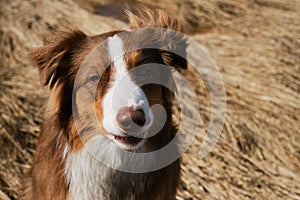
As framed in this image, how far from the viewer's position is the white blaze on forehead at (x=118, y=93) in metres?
3.82

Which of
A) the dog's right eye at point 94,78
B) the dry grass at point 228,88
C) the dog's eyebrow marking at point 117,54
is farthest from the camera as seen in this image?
the dry grass at point 228,88

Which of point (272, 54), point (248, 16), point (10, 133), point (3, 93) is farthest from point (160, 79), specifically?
point (248, 16)

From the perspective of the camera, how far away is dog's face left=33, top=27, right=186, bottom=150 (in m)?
3.88

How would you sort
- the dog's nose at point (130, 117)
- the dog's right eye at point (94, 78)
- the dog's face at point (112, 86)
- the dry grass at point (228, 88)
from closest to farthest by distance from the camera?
the dog's nose at point (130, 117) → the dog's face at point (112, 86) → the dog's right eye at point (94, 78) → the dry grass at point (228, 88)

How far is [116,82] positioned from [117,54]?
0.19 metres

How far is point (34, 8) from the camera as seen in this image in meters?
8.85

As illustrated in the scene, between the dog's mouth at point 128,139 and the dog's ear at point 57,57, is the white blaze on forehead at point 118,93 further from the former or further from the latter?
the dog's ear at point 57,57

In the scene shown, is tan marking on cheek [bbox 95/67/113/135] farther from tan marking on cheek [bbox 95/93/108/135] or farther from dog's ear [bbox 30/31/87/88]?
dog's ear [bbox 30/31/87/88]

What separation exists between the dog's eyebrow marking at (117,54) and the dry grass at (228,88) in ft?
6.41

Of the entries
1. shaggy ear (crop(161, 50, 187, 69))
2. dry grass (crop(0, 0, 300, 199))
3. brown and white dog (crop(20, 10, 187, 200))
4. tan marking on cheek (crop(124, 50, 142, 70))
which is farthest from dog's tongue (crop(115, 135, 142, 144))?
dry grass (crop(0, 0, 300, 199))

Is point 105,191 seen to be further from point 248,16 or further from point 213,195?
point 248,16

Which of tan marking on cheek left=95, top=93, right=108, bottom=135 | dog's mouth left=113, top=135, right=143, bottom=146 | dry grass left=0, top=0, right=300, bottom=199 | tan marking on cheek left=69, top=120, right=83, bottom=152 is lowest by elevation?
dry grass left=0, top=0, right=300, bottom=199

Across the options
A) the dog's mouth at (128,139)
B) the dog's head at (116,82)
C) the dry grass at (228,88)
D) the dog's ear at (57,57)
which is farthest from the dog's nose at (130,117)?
the dry grass at (228,88)

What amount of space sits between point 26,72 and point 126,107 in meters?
3.79
